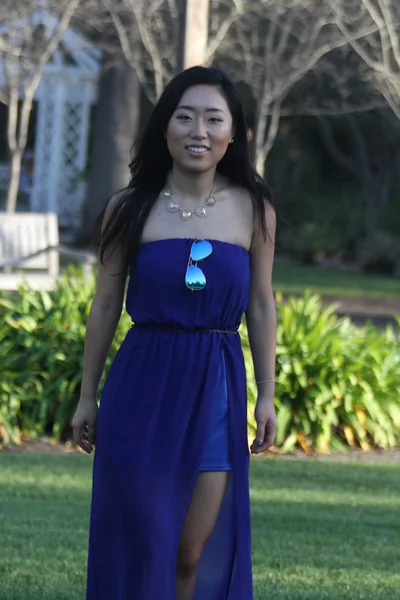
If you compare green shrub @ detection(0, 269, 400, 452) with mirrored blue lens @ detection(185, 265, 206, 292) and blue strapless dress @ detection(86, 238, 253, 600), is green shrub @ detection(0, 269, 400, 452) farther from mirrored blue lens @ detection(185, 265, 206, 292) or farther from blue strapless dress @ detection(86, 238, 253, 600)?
mirrored blue lens @ detection(185, 265, 206, 292)

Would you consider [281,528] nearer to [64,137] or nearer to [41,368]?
[41,368]

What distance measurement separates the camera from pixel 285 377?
28.5 ft

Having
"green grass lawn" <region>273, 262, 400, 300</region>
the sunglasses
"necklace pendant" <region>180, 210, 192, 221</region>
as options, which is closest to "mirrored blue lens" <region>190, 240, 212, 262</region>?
the sunglasses

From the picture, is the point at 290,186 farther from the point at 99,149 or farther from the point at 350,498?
the point at 350,498

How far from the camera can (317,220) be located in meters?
25.4

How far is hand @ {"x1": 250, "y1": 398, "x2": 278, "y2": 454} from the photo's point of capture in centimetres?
369

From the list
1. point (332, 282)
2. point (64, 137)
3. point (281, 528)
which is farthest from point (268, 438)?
point (64, 137)

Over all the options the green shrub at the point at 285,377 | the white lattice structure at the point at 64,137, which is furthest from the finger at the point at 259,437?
the white lattice structure at the point at 64,137

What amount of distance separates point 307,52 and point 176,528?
1536cm

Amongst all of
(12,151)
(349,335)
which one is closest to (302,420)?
(349,335)

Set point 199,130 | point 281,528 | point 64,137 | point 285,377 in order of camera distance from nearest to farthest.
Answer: point 199,130 < point 281,528 < point 285,377 < point 64,137

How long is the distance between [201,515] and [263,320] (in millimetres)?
603

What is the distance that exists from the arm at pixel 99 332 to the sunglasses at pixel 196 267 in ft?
0.86

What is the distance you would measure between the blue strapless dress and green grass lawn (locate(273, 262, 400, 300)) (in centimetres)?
1368
